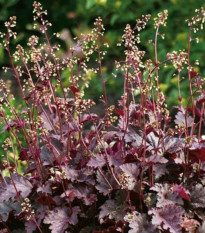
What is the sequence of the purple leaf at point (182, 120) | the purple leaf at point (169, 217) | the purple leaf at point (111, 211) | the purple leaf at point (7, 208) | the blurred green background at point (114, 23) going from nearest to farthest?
1. the purple leaf at point (169, 217)
2. the purple leaf at point (111, 211)
3. the purple leaf at point (7, 208)
4. the purple leaf at point (182, 120)
5. the blurred green background at point (114, 23)

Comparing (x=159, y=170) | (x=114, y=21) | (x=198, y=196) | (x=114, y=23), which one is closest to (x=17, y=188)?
(x=159, y=170)

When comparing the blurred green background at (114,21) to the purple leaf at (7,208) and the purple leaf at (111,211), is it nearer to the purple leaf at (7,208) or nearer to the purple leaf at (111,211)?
the purple leaf at (7,208)

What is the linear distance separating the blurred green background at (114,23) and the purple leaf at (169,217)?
7.07 ft

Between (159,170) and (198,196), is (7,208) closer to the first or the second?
(159,170)

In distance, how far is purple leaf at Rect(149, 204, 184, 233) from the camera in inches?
86.2

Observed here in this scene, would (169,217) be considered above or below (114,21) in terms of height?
below

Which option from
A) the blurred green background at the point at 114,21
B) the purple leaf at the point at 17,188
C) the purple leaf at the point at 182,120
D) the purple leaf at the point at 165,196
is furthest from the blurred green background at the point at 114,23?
the purple leaf at the point at 165,196

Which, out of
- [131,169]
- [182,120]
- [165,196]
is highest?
[182,120]

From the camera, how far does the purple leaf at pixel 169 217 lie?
2189 millimetres

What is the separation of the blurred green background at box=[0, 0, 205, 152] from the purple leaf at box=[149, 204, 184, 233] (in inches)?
84.9

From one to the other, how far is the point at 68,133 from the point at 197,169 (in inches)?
23.8

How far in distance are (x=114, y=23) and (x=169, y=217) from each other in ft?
12.5

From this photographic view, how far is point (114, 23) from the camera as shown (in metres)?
5.76

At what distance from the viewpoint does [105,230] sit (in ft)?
7.41
